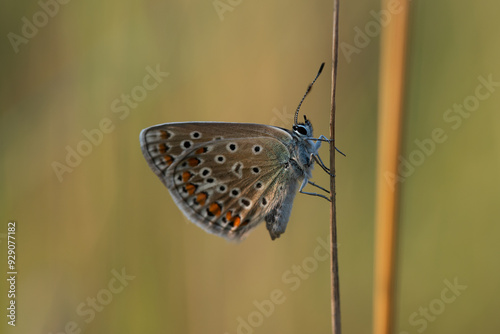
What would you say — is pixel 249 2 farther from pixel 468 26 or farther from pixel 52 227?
pixel 52 227

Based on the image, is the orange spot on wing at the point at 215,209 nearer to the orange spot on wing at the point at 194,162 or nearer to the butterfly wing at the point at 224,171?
the butterfly wing at the point at 224,171

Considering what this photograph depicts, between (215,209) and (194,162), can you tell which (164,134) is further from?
(215,209)

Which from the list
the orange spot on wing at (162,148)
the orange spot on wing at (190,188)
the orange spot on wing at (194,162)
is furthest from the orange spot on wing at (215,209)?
the orange spot on wing at (162,148)

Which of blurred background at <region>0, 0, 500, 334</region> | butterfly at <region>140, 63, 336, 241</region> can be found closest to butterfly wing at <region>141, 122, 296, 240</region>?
butterfly at <region>140, 63, 336, 241</region>

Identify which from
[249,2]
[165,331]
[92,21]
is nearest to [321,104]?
[249,2]

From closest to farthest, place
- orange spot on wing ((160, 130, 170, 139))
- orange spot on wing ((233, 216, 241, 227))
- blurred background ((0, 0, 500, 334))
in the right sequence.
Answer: orange spot on wing ((160, 130, 170, 139)) → orange spot on wing ((233, 216, 241, 227)) → blurred background ((0, 0, 500, 334))

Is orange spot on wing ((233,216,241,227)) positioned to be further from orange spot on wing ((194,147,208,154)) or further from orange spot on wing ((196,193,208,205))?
orange spot on wing ((194,147,208,154))

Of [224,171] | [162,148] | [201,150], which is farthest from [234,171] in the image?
[162,148]
